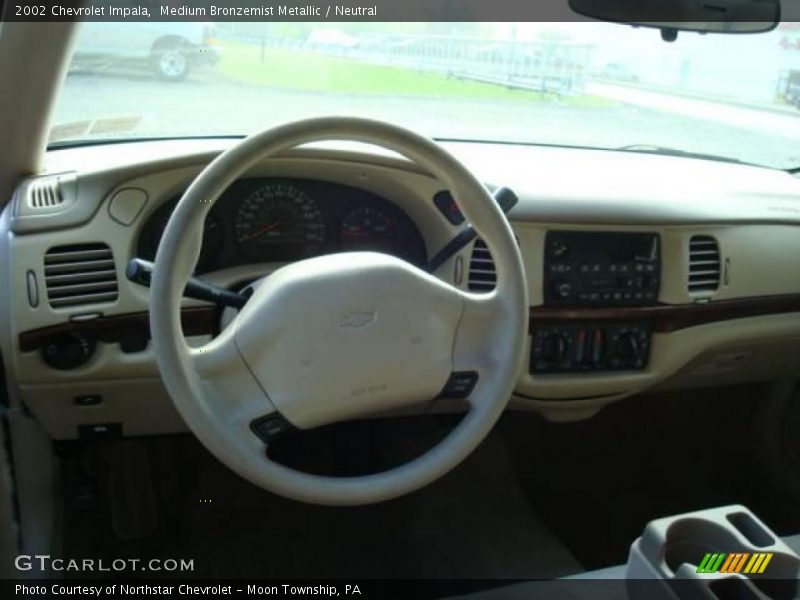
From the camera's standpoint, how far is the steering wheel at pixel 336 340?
138 centimetres

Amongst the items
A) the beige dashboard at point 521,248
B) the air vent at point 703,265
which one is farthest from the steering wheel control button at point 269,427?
the air vent at point 703,265

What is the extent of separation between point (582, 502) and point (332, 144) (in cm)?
150

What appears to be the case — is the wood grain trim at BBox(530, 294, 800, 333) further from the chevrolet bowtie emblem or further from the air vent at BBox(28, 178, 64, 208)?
the air vent at BBox(28, 178, 64, 208)

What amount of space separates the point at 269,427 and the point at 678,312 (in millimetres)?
1316

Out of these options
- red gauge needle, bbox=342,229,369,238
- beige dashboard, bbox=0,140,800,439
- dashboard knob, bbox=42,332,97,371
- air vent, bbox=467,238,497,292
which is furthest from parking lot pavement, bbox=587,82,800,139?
dashboard knob, bbox=42,332,97,371

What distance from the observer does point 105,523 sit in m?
2.43

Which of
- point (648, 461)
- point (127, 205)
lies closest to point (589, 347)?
point (648, 461)

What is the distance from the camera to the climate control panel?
2240 millimetres

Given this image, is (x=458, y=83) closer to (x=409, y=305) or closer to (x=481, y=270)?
(x=481, y=270)

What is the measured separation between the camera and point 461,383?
1.61m

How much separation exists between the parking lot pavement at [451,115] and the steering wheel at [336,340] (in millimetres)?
725

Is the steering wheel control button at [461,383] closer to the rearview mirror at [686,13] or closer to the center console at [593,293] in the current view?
the center console at [593,293]

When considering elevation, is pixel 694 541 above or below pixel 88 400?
above

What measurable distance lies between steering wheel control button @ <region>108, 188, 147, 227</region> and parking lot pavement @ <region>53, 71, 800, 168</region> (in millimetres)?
380
